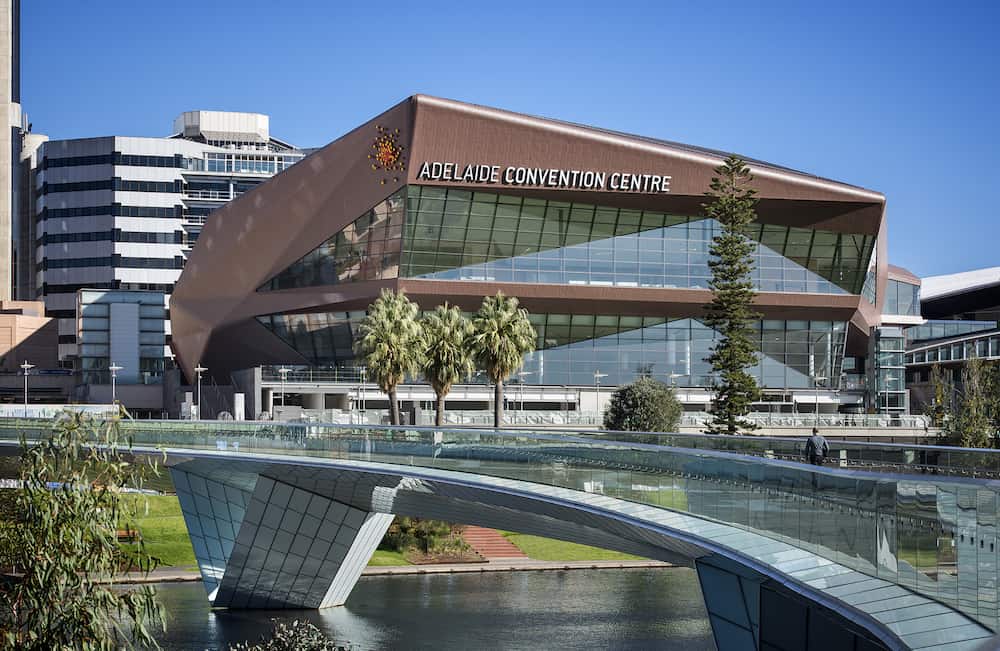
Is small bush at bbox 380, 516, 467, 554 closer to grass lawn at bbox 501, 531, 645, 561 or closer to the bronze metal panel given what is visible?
grass lawn at bbox 501, 531, 645, 561

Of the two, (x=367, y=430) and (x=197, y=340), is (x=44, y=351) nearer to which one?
(x=197, y=340)

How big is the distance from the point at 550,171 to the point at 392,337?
842 inches

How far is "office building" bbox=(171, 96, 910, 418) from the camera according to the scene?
80.7m

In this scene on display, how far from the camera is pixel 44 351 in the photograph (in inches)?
5778

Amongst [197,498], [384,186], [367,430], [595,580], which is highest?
[384,186]

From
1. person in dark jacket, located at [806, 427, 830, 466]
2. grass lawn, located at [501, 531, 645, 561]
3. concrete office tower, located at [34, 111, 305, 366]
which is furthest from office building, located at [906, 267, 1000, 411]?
concrete office tower, located at [34, 111, 305, 366]

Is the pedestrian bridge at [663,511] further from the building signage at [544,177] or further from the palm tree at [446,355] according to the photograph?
the building signage at [544,177]

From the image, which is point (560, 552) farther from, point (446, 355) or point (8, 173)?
point (8, 173)

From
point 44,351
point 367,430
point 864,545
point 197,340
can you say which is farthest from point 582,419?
point 44,351

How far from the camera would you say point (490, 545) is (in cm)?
6656

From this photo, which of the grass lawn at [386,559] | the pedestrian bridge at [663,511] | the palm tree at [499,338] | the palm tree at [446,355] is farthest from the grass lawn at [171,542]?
the pedestrian bridge at [663,511]

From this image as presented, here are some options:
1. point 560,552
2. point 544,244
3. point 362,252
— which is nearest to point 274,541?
point 560,552

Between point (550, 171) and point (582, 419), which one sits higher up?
point (550, 171)

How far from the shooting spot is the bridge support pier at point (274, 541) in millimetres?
48875
